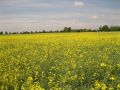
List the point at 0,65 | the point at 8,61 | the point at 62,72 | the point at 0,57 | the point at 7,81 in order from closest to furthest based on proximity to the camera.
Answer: the point at 7,81 < the point at 62,72 < the point at 0,65 < the point at 8,61 < the point at 0,57

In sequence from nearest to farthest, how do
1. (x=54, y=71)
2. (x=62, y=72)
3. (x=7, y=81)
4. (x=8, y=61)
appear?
(x=7, y=81) < (x=62, y=72) < (x=54, y=71) < (x=8, y=61)

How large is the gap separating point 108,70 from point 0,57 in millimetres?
6483

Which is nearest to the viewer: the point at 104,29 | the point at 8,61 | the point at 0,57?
the point at 8,61

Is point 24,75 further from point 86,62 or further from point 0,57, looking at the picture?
point 0,57

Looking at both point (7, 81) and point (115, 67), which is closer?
point (7, 81)

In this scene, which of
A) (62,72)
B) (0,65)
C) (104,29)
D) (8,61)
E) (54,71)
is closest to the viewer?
(62,72)

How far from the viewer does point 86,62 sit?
11.1 m

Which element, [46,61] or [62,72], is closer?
[62,72]

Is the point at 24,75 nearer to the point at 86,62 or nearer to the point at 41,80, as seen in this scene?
the point at 41,80

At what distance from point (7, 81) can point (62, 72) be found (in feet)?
5.37

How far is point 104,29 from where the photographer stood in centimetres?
6894

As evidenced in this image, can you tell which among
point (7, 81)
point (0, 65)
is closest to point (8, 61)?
point (0, 65)

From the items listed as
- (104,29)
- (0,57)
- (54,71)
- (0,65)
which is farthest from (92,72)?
(104,29)

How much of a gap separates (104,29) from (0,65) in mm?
58070
